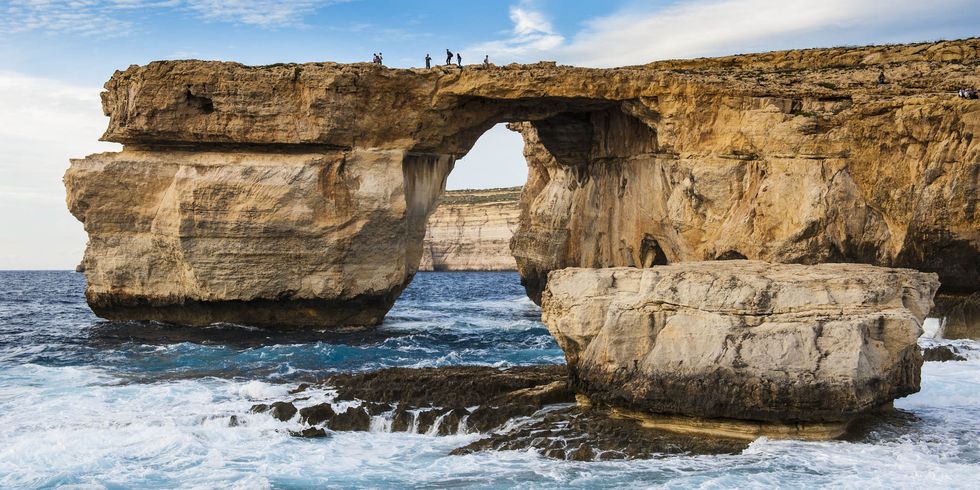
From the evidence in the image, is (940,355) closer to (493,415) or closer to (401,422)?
(493,415)

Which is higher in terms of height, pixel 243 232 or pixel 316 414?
pixel 243 232

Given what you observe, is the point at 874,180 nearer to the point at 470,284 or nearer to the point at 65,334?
the point at 65,334

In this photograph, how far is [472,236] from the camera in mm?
86625

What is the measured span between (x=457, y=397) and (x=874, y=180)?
1289cm

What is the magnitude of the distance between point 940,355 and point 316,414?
13.0 metres

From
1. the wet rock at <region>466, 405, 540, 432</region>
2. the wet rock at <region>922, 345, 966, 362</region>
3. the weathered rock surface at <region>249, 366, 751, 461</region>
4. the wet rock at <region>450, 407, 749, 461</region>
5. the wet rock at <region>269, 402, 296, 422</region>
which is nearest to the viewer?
the wet rock at <region>450, 407, 749, 461</region>

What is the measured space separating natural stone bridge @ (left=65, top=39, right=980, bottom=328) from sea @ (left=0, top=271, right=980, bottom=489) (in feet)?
9.29

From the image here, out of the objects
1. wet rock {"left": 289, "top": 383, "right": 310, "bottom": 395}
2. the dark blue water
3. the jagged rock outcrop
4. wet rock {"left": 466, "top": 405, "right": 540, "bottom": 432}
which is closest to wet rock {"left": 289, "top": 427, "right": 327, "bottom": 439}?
wet rock {"left": 466, "top": 405, "right": 540, "bottom": 432}

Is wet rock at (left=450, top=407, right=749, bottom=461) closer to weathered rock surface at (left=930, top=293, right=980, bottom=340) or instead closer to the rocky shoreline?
the rocky shoreline

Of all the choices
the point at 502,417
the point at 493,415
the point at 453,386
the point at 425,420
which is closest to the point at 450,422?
the point at 425,420

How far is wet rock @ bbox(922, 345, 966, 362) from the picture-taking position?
2066cm

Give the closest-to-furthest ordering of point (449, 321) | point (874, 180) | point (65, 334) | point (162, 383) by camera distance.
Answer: point (162, 383)
point (874, 180)
point (65, 334)
point (449, 321)

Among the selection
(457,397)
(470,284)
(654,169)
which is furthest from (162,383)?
(470,284)

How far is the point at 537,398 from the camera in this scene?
15.9 metres
